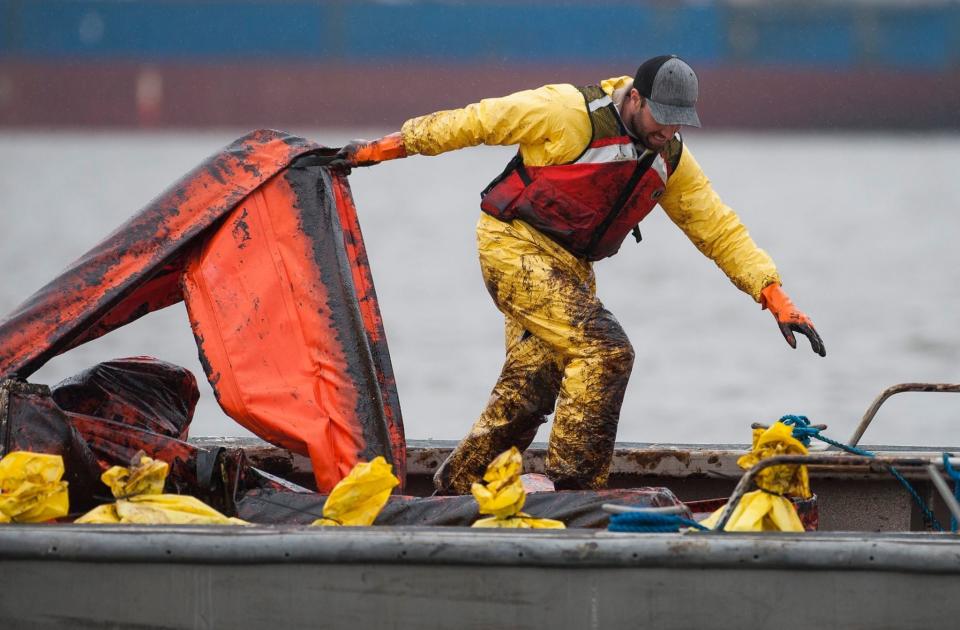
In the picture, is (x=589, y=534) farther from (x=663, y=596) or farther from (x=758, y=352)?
(x=758, y=352)

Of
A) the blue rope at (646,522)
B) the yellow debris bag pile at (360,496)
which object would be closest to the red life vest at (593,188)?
the yellow debris bag pile at (360,496)

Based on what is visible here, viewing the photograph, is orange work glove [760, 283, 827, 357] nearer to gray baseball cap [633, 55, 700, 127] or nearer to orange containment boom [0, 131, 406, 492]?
gray baseball cap [633, 55, 700, 127]

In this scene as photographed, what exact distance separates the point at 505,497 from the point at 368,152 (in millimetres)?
1538

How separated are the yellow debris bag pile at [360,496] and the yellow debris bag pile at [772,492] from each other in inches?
37.3

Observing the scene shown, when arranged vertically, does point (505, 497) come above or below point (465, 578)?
above

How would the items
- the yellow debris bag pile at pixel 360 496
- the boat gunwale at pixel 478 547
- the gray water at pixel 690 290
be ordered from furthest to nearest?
the gray water at pixel 690 290 < the yellow debris bag pile at pixel 360 496 < the boat gunwale at pixel 478 547

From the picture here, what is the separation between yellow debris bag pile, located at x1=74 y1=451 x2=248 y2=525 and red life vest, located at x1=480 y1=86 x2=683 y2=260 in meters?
1.53

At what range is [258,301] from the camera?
507 cm

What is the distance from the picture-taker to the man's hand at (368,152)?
16.9 ft

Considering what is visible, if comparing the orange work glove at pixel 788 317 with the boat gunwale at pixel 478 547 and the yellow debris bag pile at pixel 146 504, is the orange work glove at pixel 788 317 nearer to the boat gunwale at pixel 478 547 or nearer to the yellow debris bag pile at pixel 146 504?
the boat gunwale at pixel 478 547

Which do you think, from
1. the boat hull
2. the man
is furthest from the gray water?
the boat hull

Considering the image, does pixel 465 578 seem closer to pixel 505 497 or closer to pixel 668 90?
pixel 505 497

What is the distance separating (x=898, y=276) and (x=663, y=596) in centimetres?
2178

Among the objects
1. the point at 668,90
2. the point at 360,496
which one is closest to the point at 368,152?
the point at 668,90
